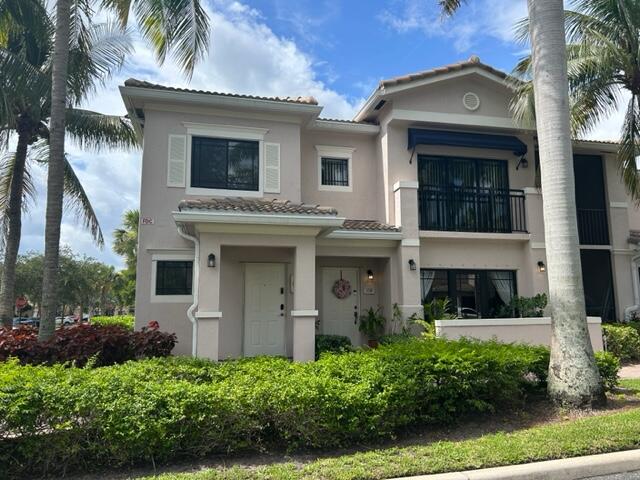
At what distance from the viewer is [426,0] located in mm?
11062

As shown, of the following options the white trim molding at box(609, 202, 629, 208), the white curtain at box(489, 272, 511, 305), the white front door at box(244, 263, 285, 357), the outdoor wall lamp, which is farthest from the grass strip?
the white trim molding at box(609, 202, 629, 208)

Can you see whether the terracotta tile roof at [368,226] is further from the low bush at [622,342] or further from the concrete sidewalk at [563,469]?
the concrete sidewalk at [563,469]

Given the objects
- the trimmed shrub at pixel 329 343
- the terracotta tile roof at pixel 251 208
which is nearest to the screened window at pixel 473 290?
the trimmed shrub at pixel 329 343

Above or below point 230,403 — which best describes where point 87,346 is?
above

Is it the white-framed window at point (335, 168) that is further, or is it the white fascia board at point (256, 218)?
the white-framed window at point (335, 168)

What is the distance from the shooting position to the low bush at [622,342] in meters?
11.9

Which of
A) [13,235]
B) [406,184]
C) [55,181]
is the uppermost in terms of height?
[406,184]

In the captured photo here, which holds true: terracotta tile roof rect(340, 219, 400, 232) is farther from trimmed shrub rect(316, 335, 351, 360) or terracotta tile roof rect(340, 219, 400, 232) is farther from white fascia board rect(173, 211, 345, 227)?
trimmed shrub rect(316, 335, 351, 360)

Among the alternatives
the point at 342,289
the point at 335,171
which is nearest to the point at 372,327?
the point at 342,289

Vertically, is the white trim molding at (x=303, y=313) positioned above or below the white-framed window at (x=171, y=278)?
below

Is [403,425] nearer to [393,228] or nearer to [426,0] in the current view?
[393,228]

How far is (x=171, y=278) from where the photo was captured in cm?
1134

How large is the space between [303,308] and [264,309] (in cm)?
275

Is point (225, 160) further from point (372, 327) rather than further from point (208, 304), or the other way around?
point (372, 327)
